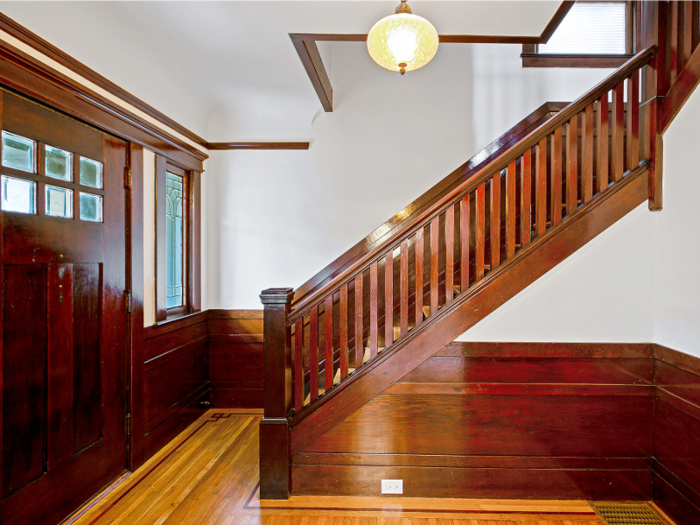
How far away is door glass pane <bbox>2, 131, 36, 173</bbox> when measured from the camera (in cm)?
177

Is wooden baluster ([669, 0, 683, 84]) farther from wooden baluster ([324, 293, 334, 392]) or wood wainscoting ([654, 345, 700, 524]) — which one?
wooden baluster ([324, 293, 334, 392])

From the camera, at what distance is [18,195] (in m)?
1.83

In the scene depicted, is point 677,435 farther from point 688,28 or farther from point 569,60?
point 569,60

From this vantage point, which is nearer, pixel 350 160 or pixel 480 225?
pixel 480 225

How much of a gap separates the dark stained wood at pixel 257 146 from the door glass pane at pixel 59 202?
5.50 feet

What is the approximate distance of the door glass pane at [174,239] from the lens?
3205 mm

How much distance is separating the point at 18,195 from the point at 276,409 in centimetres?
175

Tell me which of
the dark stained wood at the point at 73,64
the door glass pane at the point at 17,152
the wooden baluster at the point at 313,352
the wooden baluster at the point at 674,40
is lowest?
the wooden baluster at the point at 313,352

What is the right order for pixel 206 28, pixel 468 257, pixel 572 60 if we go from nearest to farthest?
pixel 468 257, pixel 206 28, pixel 572 60

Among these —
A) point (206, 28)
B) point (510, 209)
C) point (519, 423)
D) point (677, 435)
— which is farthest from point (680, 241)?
point (206, 28)

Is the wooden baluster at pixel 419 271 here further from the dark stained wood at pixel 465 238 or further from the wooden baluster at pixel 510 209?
the wooden baluster at pixel 510 209

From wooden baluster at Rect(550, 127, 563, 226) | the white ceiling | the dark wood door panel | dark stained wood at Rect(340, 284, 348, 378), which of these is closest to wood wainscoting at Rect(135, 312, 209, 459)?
the dark wood door panel

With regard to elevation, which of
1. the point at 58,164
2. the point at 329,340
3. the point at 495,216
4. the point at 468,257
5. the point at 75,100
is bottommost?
the point at 329,340

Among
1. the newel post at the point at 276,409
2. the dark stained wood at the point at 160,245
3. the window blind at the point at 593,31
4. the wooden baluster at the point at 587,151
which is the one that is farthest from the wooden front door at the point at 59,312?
the window blind at the point at 593,31
